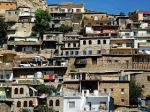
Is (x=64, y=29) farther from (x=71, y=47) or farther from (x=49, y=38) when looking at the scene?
(x=71, y=47)

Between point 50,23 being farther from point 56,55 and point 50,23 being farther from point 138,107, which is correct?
point 138,107

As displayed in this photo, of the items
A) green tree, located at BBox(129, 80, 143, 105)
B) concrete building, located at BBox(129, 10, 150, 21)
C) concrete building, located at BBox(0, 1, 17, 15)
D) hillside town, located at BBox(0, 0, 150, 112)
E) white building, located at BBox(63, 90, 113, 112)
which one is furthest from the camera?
concrete building, located at BBox(0, 1, 17, 15)

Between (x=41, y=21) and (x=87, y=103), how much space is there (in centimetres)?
2977

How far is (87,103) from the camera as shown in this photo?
64.9m

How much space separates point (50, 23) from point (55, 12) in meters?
7.05

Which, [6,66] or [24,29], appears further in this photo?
[24,29]

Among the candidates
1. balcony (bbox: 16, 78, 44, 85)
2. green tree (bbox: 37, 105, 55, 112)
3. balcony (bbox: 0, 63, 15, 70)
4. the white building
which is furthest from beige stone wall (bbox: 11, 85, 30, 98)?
balcony (bbox: 0, 63, 15, 70)

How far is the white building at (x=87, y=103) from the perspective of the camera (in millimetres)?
64250

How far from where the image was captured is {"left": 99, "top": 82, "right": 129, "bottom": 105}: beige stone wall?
2648 inches

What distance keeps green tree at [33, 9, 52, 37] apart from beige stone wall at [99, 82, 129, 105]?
23.2m

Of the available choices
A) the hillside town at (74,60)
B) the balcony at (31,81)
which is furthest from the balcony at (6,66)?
the balcony at (31,81)

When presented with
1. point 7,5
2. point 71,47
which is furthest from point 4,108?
point 7,5

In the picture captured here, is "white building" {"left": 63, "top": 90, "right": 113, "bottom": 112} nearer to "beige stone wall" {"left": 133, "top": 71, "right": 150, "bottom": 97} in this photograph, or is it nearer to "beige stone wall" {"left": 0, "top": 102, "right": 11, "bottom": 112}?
"beige stone wall" {"left": 0, "top": 102, "right": 11, "bottom": 112}

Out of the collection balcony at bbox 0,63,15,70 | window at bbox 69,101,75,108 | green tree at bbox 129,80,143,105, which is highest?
balcony at bbox 0,63,15,70
